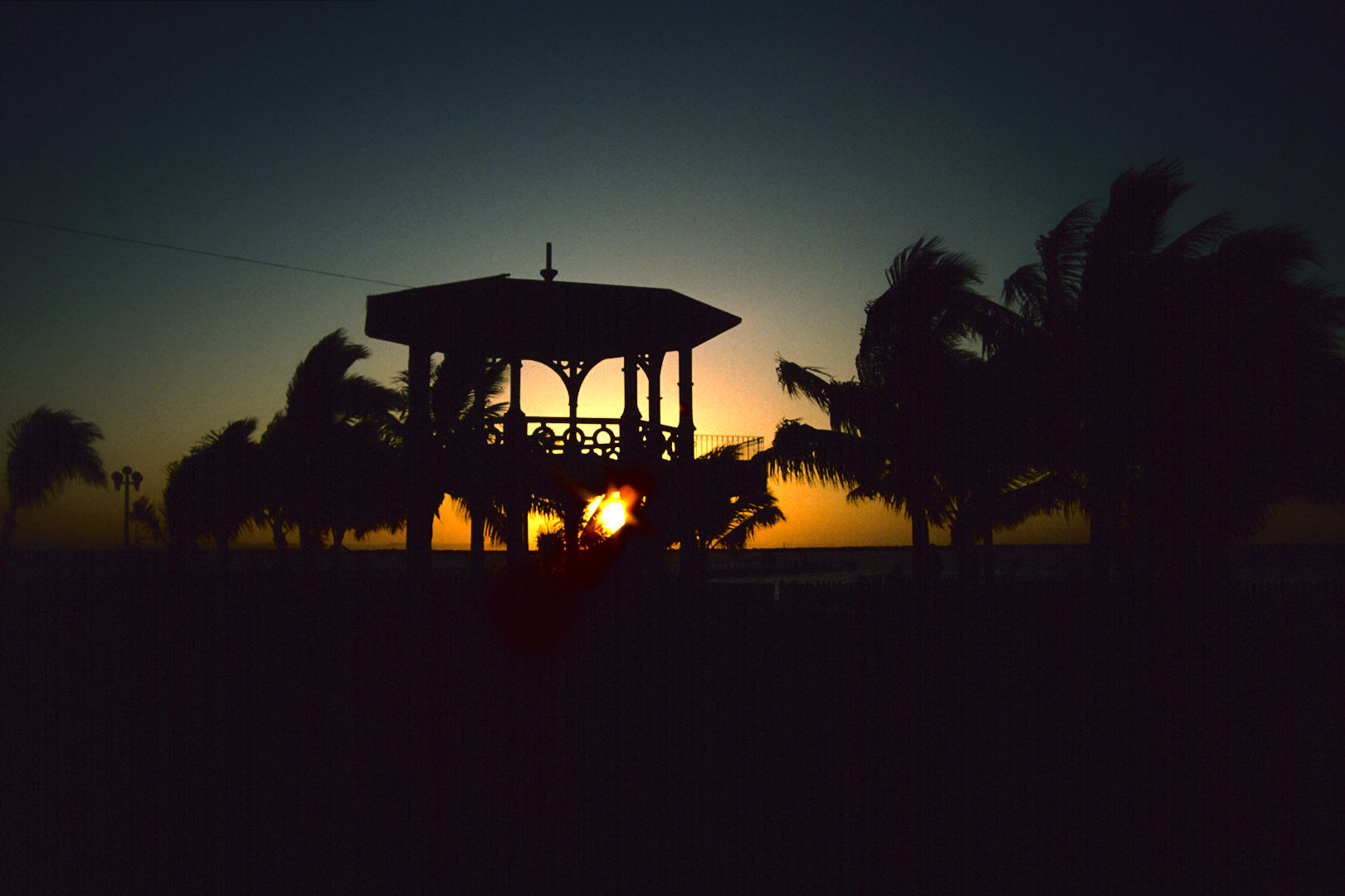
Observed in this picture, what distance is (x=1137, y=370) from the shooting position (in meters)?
16.9

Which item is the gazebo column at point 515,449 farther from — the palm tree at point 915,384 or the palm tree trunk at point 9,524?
the palm tree trunk at point 9,524

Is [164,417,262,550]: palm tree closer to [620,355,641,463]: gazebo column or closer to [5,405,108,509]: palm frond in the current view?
[5,405,108,509]: palm frond

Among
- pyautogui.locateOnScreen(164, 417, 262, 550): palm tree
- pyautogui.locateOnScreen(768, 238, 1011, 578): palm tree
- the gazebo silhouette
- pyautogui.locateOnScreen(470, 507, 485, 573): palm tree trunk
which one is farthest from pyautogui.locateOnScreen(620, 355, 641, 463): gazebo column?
pyautogui.locateOnScreen(164, 417, 262, 550): palm tree

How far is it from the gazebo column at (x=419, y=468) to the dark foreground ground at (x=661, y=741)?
1310mm

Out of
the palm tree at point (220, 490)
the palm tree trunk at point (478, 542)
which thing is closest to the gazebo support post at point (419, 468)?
the palm tree trunk at point (478, 542)

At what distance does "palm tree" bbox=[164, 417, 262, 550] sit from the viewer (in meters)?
31.1

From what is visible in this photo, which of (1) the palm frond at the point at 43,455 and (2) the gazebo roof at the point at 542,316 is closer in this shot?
(2) the gazebo roof at the point at 542,316

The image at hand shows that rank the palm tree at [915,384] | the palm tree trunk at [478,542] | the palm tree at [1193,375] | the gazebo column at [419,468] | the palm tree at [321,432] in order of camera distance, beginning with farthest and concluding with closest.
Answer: the palm tree at [321,432]
the palm tree at [915,384]
the palm tree at [1193,375]
the palm tree trunk at [478,542]
the gazebo column at [419,468]

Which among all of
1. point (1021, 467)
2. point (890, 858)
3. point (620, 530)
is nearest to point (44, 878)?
point (890, 858)

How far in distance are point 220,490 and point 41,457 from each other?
13.6 metres

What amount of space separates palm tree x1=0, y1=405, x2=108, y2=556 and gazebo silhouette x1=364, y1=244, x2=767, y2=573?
107ft

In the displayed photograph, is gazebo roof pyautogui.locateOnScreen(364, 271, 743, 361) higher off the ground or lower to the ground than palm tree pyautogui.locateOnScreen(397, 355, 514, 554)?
higher

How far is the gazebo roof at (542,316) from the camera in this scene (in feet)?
43.2

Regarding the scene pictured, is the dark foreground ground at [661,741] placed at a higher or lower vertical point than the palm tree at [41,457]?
lower
